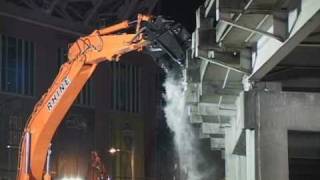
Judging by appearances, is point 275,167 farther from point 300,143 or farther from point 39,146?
point 39,146

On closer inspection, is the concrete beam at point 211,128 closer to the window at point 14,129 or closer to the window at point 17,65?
the window at point 14,129

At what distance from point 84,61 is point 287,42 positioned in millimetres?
11707

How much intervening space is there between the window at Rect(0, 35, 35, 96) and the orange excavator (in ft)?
105

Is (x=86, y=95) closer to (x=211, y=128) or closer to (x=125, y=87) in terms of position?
(x=125, y=87)

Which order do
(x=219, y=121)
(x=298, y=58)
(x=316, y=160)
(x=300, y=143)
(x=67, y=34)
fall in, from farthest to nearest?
(x=67, y=34), (x=219, y=121), (x=316, y=160), (x=300, y=143), (x=298, y=58)

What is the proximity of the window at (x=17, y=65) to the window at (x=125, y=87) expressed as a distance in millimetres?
10453

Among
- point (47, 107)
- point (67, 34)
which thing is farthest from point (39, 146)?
point (67, 34)

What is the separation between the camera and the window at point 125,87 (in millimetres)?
Answer: 65500

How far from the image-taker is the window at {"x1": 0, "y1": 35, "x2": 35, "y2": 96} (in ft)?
179

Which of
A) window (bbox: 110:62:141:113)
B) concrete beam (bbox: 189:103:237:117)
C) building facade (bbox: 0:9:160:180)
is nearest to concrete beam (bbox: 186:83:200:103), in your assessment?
concrete beam (bbox: 189:103:237:117)

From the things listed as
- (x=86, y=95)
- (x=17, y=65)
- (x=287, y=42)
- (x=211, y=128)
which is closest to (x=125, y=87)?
(x=86, y=95)

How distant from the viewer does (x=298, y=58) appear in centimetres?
1662

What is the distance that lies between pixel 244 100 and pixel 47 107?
9541mm

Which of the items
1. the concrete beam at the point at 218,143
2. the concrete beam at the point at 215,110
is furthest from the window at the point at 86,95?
the concrete beam at the point at 215,110
